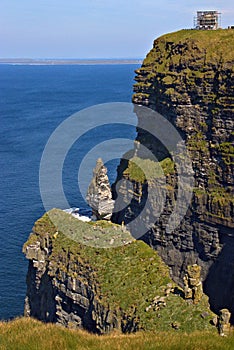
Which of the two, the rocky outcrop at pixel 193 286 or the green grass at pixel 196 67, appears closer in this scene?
the rocky outcrop at pixel 193 286

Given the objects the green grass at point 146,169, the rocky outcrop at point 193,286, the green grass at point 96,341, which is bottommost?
the rocky outcrop at point 193,286

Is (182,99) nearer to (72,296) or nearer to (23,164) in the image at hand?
(72,296)

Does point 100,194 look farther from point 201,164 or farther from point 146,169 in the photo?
point 201,164

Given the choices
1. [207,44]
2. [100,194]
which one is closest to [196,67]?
[207,44]

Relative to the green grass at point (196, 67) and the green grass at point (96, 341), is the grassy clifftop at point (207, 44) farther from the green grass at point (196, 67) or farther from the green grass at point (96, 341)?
the green grass at point (96, 341)

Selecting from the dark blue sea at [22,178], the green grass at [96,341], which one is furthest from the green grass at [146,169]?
the green grass at [96,341]

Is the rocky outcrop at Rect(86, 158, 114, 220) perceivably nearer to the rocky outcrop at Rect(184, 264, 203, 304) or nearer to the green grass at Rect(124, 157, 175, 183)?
the green grass at Rect(124, 157, 175, 183)

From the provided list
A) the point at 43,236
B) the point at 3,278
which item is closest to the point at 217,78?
the point at 43,236
